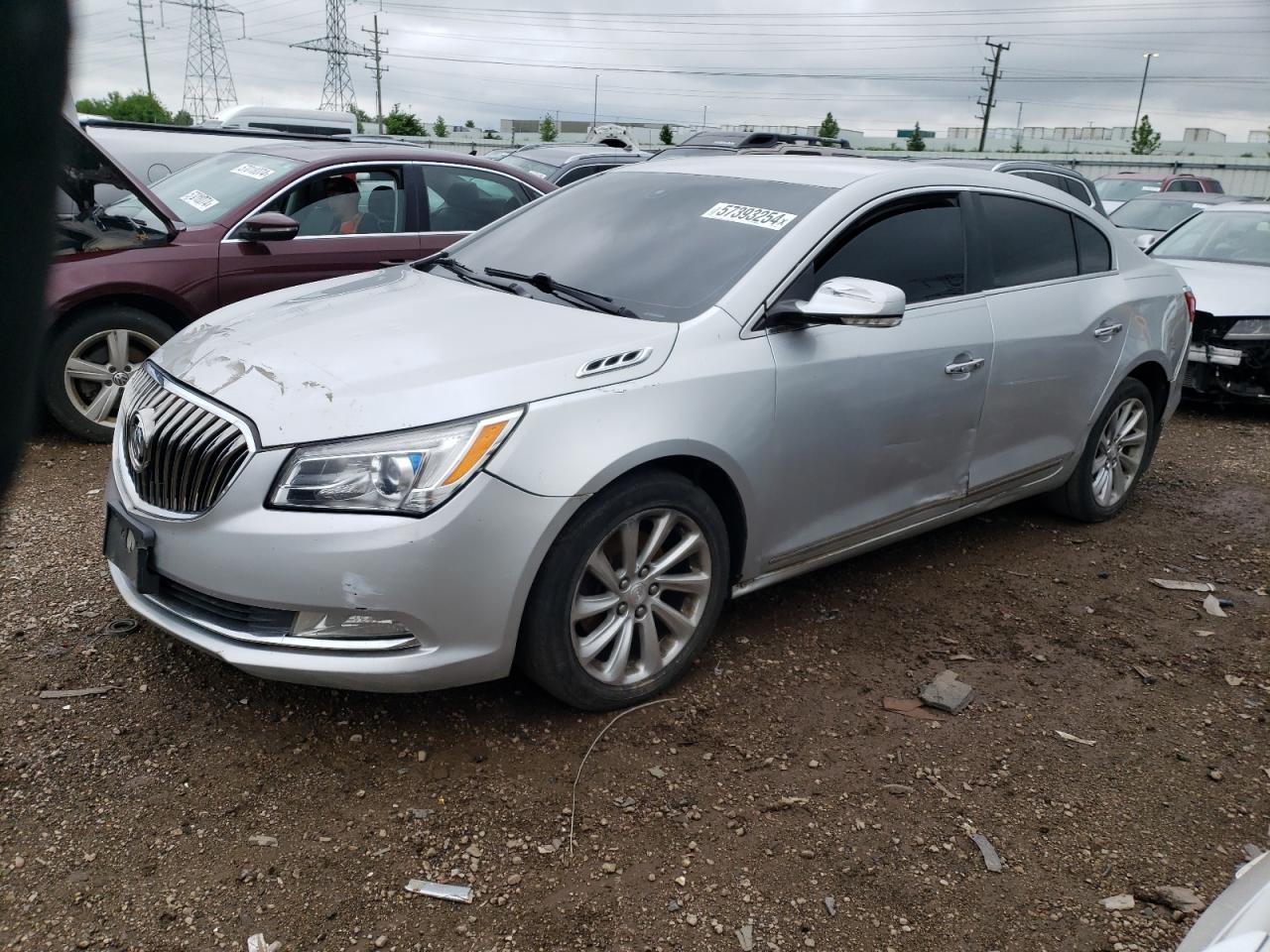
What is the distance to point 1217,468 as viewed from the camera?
6590mm

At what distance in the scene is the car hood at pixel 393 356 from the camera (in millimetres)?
2869

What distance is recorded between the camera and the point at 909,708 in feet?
11.5

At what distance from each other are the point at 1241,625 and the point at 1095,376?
4.04 feet

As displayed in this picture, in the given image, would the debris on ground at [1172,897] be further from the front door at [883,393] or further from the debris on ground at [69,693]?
the debris on ground at [69,693]

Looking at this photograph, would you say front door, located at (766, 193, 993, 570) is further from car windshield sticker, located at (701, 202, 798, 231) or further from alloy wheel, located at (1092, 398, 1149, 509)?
alloy wheel, located at (1092, 398, 1149, 509)

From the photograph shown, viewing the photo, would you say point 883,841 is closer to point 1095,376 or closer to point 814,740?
point 814,740

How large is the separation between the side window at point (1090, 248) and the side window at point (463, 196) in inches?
144

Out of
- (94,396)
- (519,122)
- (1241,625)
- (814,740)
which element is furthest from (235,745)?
(519,122)

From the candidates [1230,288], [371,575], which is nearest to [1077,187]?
[1230,288]

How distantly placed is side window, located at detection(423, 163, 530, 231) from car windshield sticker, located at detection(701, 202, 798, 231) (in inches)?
132

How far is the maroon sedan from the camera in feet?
18.6

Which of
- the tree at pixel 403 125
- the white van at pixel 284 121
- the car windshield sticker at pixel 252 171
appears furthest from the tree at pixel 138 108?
the car windshield sticker at pixel 252 171

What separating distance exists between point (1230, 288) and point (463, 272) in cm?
633

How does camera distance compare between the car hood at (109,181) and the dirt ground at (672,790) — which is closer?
the dirt ground at (672,790)
